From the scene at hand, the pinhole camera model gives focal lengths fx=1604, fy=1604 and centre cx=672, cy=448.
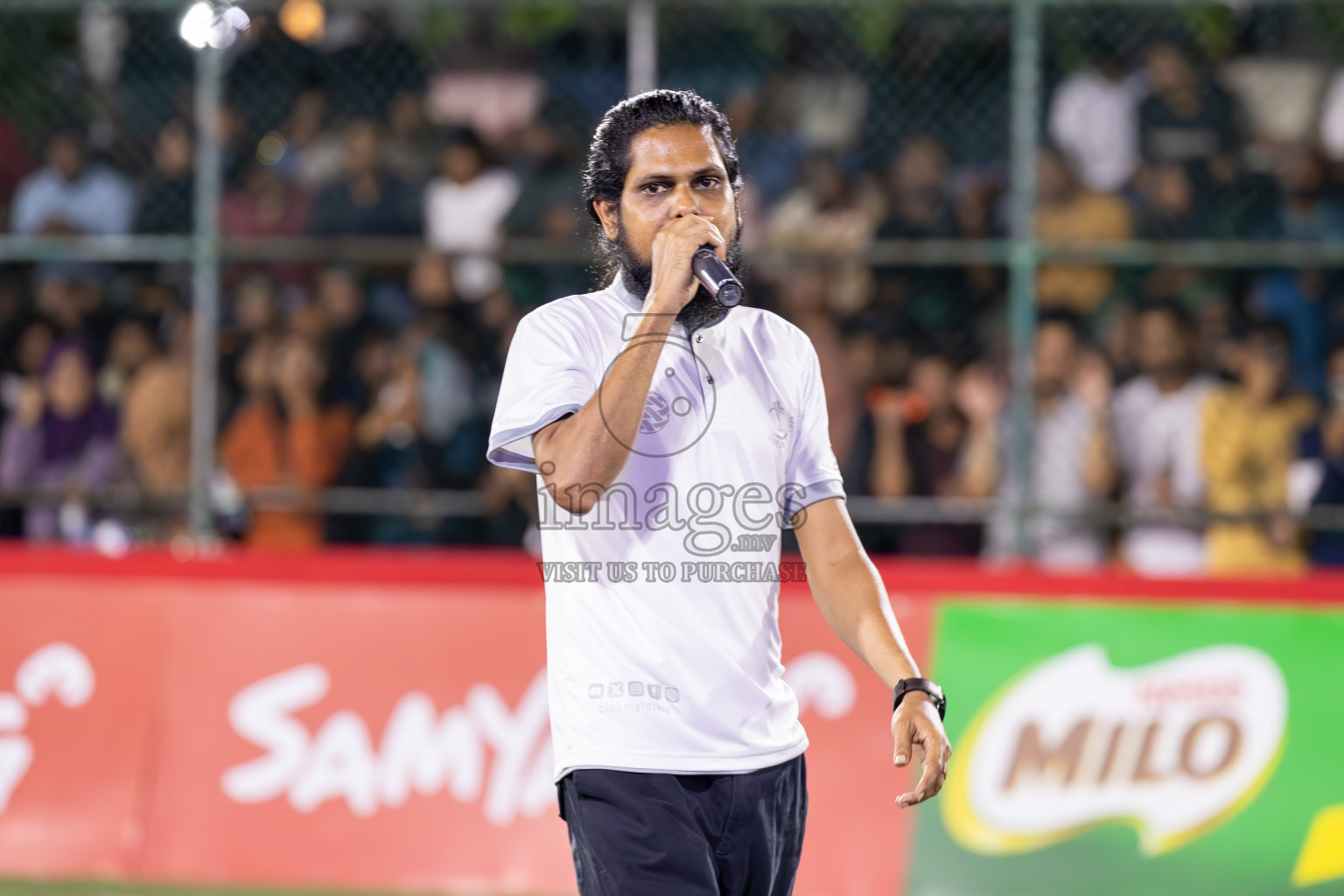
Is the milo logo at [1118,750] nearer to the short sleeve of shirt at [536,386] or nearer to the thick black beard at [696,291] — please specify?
the thick black beard at [696,291]

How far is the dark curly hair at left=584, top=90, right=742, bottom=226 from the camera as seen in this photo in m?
2.82

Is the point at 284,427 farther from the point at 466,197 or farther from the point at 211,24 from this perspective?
the point at 211,24

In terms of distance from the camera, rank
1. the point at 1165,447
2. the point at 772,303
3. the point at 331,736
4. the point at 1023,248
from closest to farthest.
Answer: the point at 331,736 → the point at 1023,248 → the point at 1165,447 → the point at 772,303

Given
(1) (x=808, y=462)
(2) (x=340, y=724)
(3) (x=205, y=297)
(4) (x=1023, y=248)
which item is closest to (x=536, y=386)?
(1) (x=808, y=462)

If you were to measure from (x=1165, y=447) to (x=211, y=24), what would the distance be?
4.57 m

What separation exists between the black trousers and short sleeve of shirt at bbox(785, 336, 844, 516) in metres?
0.49

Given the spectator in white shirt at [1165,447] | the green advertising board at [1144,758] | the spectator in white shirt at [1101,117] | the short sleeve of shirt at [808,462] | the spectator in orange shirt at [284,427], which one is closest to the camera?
the short sleeve of shirt at [808,462]

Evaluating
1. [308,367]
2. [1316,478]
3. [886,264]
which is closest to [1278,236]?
[1316,478]

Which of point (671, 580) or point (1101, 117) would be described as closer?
point (671, 580)

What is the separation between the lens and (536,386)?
2.69 metres

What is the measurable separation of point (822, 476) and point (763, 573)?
0.75ft

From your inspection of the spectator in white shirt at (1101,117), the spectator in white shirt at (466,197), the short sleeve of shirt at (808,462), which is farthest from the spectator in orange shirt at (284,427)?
the short sleeve of shirt at (808,462)

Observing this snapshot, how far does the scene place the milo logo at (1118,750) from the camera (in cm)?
552

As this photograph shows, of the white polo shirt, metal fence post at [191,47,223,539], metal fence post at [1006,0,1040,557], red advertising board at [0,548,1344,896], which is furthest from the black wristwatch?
metal fence post at [191,47,223,539]
